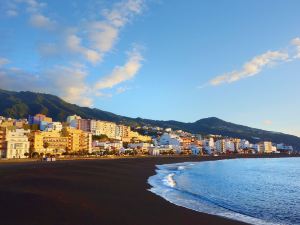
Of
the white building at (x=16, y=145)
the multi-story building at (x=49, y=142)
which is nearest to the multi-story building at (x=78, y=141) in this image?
the multi-story building at (x=49, y=142)

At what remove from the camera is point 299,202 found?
26.1m

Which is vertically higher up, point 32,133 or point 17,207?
point 32,133

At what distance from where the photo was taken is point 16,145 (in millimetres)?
100312

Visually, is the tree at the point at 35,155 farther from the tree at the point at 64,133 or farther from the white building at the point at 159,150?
the white building at the point at 159,150

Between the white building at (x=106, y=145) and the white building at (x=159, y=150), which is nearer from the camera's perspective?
the white building at (x=106, y=145)

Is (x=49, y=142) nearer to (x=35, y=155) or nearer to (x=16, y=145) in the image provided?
(x=35, y=155)

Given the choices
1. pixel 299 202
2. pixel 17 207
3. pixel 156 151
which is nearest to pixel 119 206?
pixel 17 207

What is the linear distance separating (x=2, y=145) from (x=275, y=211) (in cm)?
9043

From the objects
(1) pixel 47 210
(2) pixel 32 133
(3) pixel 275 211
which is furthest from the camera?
(2) pixel 32 133

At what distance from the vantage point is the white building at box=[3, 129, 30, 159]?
98125 millimetres

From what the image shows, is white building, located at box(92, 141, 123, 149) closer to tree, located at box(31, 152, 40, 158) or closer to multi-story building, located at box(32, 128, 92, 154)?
multi-story building, located at box(32, 128, 92, 154)

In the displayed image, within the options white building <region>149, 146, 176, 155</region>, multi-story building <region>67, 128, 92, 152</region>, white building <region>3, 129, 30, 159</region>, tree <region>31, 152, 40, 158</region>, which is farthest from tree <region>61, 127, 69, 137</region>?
white building <region>149, 146, 176, 155</region>

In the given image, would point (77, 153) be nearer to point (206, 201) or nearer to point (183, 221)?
point (206, 201)

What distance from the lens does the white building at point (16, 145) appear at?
98.1 m
